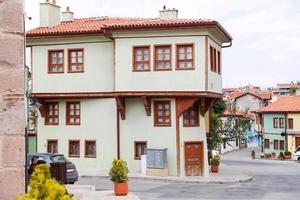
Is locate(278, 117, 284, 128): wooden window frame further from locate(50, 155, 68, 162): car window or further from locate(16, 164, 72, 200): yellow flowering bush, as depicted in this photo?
locate(16, 164, 72, 200): yellow flowering bush

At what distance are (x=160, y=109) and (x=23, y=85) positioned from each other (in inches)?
1055

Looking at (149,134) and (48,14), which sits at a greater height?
(48,14)

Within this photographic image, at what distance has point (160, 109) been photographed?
29.4m

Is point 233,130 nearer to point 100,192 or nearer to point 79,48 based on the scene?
point 79,48

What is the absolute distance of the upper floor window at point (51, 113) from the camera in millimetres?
31953

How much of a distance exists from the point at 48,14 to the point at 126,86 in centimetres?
765

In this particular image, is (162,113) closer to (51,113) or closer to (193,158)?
(193,158)

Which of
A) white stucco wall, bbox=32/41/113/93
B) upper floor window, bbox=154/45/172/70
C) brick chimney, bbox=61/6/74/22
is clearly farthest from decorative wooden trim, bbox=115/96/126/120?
brick chimney, bbox=61/6/74/22

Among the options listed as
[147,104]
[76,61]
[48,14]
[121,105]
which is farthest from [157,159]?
[48,14]

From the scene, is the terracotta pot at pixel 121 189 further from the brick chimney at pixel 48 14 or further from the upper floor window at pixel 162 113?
the brick chimney at pixel 48 14

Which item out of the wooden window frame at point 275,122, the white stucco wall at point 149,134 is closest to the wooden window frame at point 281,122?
the wooden window frame at point 275,122

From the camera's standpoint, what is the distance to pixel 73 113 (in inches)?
1243

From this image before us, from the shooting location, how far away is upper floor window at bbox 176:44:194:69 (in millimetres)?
28125

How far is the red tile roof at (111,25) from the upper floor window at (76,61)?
44.9 inches
